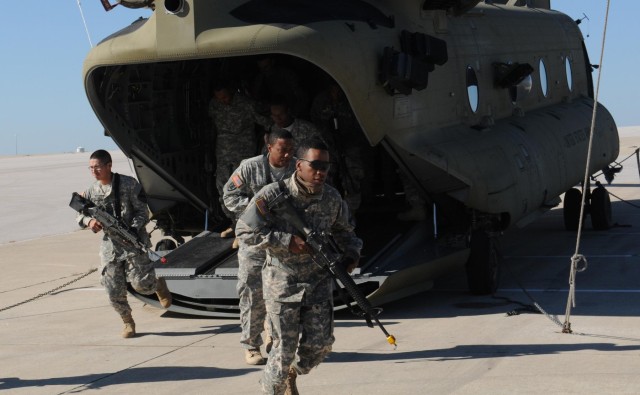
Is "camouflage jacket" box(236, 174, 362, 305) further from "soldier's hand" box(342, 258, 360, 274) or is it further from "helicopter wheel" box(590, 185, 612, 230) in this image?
"helicopter wheel" box(590, 185, 612, 230)

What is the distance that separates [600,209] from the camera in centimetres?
1642

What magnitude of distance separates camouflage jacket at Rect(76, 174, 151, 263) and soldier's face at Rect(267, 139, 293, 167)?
1.91m

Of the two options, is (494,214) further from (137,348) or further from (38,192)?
(38,192)

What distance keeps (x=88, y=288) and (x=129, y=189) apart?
12.0 ft

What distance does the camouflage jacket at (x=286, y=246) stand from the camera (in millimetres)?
6703

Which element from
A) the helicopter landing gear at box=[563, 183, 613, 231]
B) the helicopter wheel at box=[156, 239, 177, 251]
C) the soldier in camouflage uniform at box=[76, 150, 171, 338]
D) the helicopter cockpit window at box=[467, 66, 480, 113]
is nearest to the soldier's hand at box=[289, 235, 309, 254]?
the soldier in camouflage uniform at box=[76, 150, 171, 338]

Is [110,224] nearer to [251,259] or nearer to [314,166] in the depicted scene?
[251,259]

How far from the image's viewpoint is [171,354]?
30.2ft

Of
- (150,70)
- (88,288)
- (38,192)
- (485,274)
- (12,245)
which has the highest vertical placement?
(150,70)

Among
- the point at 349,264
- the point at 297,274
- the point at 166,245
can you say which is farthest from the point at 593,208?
the point at 297,274

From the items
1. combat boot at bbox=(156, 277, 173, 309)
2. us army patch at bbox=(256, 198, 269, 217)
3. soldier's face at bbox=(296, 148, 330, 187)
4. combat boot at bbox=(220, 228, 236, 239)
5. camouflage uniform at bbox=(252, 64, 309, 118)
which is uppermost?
soldier's face at bbox=(296, 148, 330, 187)

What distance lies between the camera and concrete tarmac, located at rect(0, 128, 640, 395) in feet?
25.8

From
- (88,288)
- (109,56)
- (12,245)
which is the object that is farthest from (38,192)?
(109,56)

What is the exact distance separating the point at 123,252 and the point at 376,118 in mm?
2633
